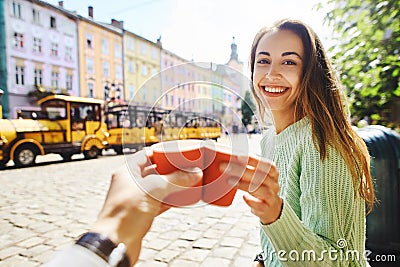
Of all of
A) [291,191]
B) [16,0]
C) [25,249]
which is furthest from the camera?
[16,0]

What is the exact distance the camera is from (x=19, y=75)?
18.1 m

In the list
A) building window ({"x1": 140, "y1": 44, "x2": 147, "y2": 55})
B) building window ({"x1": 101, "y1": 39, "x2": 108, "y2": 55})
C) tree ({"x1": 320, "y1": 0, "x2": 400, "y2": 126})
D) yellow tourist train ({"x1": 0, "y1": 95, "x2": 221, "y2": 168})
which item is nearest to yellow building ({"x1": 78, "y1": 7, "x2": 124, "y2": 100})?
building window ({"x1": 101, "y1": 39, "x2": 108, "y2": 55})

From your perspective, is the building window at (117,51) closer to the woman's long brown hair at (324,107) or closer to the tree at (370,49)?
the tree at (370,49)

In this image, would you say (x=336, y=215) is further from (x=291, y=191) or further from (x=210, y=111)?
(x=210, y=111)

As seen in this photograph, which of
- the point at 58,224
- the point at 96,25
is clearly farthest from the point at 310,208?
the point at 96,25

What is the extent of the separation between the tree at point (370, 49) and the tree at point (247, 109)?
93.9 inches

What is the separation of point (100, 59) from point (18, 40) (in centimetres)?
632

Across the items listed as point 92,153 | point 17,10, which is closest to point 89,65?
point 17,10

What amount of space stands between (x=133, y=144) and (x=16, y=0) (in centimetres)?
2177

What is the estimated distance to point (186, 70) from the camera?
51 cm

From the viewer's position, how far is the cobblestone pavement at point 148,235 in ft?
8.09

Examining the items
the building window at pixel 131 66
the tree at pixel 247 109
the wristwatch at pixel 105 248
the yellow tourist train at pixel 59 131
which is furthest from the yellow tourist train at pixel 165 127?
the building window at pixel 131 66

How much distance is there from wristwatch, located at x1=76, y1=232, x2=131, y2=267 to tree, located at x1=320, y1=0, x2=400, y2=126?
104 inches

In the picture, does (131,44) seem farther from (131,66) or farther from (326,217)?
(326,217)
